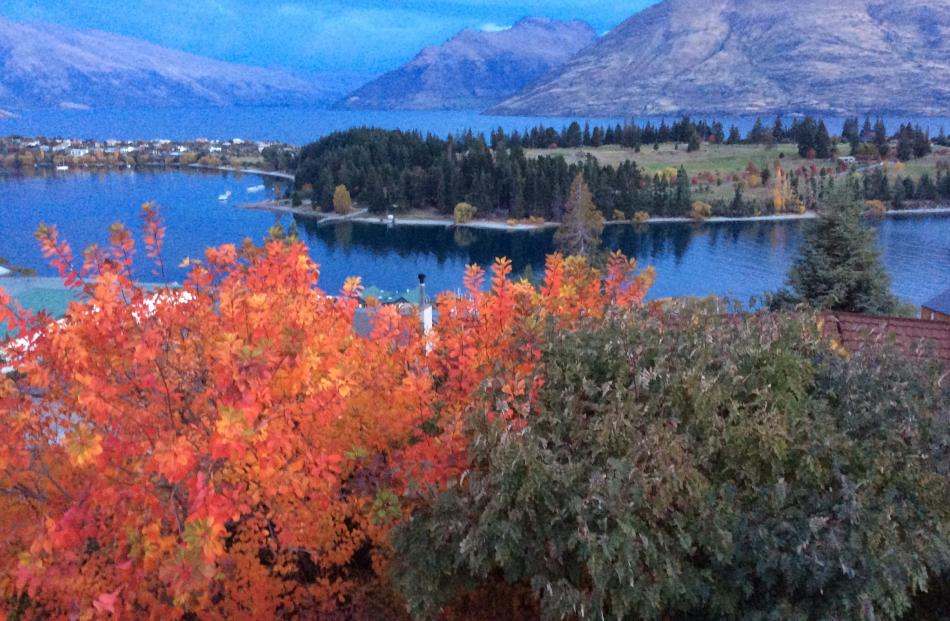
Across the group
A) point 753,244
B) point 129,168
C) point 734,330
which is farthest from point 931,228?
point 129,168

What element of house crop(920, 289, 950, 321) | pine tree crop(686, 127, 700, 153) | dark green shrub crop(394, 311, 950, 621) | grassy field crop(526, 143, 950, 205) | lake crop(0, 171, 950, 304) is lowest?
lake crop(0, 171, 950, 304)

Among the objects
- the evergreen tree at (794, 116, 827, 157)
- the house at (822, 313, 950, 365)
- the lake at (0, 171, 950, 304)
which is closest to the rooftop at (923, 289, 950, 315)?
the house at (822, 313, 950, 365)

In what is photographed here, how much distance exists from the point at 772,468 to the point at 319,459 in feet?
12.7

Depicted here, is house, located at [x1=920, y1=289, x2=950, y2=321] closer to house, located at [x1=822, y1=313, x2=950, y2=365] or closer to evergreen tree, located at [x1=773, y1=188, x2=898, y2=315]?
evergreen tree, located at [x1=773, y1=188, x2=898, y2=315]

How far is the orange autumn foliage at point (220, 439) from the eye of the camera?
5781 mm

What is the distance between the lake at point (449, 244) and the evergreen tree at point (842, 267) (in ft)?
99.5

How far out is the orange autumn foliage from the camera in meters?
5.78

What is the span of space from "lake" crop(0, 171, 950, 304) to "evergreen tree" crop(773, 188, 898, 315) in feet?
99.5

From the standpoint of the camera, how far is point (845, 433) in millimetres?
6895

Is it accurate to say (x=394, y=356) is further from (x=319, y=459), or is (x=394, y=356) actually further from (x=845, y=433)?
(x=845, y=433)

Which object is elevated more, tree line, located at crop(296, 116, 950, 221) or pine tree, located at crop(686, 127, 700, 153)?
pine tree, located at crop(686, 127, 700, 153)

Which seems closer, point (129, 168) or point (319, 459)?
point (319, 459)

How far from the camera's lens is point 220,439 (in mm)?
5273

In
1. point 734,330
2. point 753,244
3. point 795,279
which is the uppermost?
point 734,330
